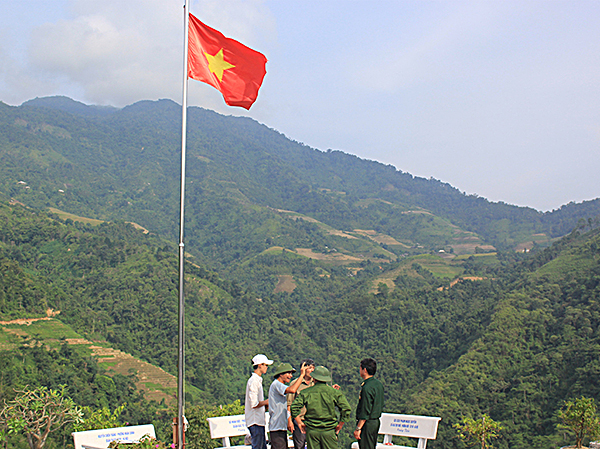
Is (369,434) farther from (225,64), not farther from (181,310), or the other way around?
(225,64)

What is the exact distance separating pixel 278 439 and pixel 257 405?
23.2 inches

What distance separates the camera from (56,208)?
129m

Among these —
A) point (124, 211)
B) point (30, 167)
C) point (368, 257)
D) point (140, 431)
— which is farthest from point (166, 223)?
point (140, 431)

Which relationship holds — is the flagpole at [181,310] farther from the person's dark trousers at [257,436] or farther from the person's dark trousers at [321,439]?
the person's dark trousers at [321,439]

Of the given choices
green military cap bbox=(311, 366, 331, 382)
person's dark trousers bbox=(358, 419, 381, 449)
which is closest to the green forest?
person's dark trousers bbox=(358, 419, 381, 449)

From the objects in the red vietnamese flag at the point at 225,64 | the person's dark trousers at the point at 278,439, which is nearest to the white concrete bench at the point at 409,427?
the person's dark trousers at the point at 278,439

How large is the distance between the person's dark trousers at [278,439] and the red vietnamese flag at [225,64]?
5212 millimetres

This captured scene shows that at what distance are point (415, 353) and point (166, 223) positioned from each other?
118111 mm

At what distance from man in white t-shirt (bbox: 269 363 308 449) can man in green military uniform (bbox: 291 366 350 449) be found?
0.54 meters

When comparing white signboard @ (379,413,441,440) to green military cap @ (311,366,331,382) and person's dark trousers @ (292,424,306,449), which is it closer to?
person's dark trousers @ (292,424,306,449)

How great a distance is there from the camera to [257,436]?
8.04m

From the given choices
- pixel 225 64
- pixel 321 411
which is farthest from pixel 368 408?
pixel 225 64

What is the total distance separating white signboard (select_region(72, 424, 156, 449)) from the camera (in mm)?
8281

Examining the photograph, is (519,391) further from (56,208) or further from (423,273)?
(56,208)
